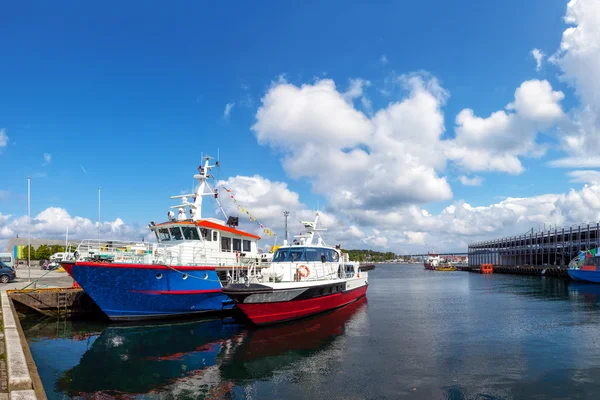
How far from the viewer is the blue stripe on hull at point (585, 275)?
5606cm

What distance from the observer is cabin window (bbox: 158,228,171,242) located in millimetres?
27016

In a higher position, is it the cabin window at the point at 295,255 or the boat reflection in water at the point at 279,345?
the cabin window at the point at 295,255

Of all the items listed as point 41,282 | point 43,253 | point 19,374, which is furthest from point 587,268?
point 43,253

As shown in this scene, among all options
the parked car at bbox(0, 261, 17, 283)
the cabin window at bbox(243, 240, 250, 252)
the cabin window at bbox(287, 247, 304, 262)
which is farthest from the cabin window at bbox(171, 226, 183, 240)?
the parked car at bbox(0, 261, 17, 283)

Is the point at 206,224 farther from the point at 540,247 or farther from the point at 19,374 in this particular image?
the point at 540,247

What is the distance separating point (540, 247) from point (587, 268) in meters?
38.0

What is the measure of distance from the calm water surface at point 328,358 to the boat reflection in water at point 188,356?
0.16 ft

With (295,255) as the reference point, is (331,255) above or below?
below

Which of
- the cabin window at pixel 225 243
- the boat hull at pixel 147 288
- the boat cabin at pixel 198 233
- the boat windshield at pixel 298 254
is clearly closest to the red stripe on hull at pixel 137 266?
the boat hull at pixel 147 288

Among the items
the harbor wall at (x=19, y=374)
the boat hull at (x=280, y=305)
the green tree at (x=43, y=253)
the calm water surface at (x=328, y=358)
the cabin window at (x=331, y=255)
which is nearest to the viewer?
the harbor wall at (x=19, y=374)

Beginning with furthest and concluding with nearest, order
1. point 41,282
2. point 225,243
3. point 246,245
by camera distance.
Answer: point 41,282, point 246,245, point 225,243

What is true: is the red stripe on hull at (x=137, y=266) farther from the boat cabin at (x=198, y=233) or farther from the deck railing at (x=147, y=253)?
the boat cabin at (x=198, y=233)

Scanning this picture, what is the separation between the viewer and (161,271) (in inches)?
896

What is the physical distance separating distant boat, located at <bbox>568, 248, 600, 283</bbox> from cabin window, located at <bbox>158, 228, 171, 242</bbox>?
184 feet
